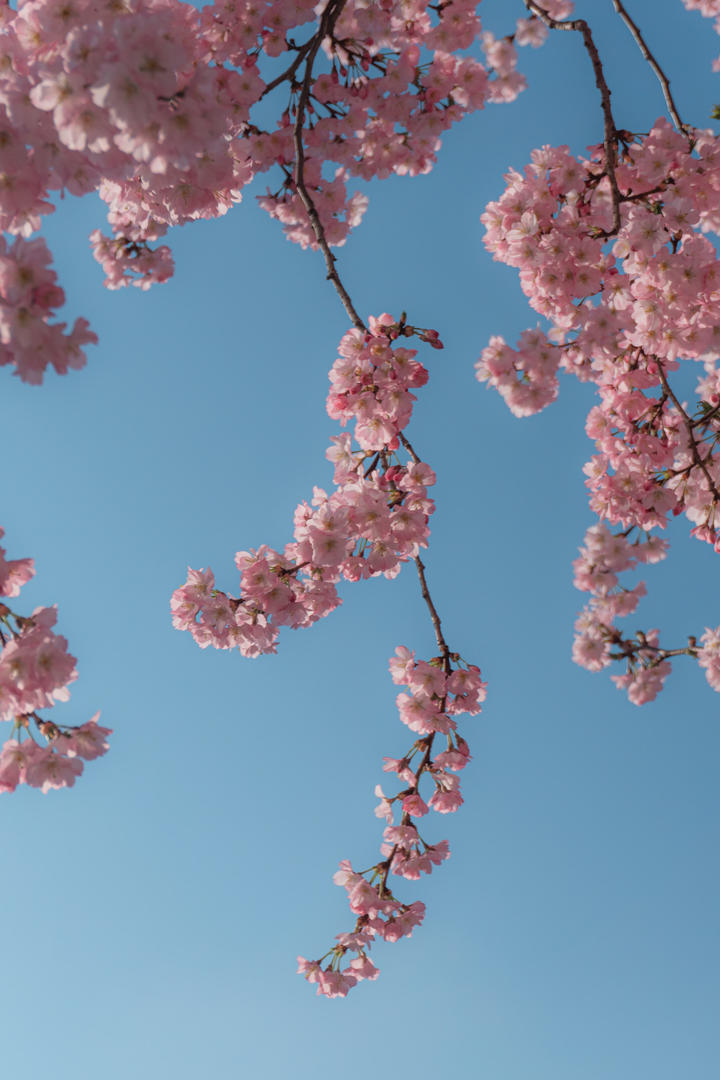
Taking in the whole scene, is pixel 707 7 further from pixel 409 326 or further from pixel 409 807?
pixel 409 807

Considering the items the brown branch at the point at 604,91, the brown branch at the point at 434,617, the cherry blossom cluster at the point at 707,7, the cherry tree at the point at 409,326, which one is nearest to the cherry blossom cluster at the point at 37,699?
the cherry tree at the point at 409,326

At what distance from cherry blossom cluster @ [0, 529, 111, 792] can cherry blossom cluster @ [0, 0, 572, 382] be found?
1.19 meters

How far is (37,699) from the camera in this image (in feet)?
10.5

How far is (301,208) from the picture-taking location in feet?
18.2

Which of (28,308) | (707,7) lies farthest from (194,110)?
(707,7)

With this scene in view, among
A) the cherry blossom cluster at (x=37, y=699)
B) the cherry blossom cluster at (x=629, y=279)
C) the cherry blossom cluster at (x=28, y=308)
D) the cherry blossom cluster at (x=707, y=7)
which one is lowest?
the cherry blossom cluster at (x=37, y=699)

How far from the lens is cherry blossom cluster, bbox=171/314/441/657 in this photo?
4160 mm

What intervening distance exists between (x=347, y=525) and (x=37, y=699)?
1859mm

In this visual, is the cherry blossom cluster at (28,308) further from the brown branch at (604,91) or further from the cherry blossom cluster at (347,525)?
the brown branch at (604,91)

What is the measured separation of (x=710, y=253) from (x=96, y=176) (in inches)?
149

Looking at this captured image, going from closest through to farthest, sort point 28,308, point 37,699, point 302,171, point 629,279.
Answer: point 28,308 < point 37,699 < point 302,171 < point 629,279

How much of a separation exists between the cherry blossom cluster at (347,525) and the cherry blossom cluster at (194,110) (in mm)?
914

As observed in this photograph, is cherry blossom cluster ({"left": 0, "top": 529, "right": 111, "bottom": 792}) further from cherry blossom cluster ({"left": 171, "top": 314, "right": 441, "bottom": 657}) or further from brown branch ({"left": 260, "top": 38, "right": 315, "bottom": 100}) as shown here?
brown branch ({"left": 260, "top": 38, "right": 315, "bottom": 100})

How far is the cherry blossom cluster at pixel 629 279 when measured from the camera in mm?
4797
